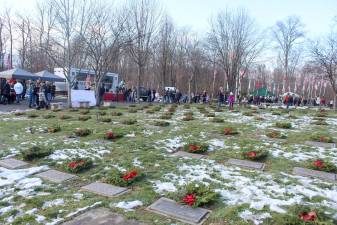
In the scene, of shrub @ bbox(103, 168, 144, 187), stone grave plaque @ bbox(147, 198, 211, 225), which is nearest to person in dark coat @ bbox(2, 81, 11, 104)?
shrub @ bbox(103, 168, 144, 187)

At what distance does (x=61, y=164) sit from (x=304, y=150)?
587cm

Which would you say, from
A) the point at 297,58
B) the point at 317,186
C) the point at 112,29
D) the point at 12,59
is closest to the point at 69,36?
the point at 112,29

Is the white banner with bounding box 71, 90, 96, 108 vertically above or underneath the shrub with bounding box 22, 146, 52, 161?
above

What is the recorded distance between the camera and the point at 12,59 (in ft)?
170

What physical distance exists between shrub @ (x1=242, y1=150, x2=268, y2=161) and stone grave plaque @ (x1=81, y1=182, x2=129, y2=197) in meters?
3.20

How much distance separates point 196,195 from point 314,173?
2834 mm

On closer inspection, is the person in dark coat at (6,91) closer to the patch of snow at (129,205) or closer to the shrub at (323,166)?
the patch of snow at (129,205)

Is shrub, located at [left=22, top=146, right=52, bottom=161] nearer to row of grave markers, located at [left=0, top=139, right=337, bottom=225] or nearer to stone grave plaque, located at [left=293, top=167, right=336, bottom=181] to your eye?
row of grave markers, located at [left=0, top=139, right=337, bottom=225]

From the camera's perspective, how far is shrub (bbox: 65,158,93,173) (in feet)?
19.6

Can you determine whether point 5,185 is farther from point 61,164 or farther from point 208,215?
point 208,215

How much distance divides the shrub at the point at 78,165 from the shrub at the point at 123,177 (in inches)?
28.1

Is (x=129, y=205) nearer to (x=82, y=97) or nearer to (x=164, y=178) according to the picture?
(x=164, y=178)

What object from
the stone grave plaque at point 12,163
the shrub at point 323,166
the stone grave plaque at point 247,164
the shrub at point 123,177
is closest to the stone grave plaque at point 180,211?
the shrub at point 123,177

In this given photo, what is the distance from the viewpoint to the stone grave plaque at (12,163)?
6.26 metres
